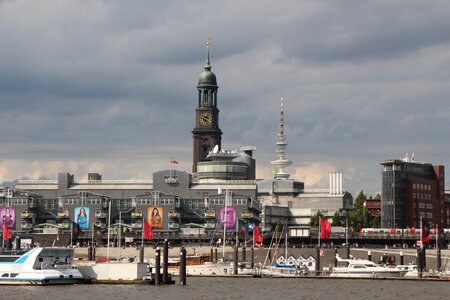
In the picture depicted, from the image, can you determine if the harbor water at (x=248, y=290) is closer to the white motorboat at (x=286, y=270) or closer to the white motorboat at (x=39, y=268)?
the white motorboat at (x=39, y=268)

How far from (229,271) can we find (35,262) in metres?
44.0

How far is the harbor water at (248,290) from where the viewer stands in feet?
391

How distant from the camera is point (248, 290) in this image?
13262 centimetres

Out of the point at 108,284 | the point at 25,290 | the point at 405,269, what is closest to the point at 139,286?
the point at 108,284

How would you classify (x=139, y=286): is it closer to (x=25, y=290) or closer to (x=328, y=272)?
(x=25, y=290)

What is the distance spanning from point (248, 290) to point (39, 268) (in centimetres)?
2381

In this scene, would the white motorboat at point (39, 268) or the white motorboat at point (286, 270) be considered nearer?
the white motorboat at point (39, 268)

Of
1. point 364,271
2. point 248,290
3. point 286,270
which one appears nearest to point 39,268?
point 248,290

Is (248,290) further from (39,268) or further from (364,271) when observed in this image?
(364,271)

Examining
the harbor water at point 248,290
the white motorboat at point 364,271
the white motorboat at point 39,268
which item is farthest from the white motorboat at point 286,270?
the white motorboat at point 39,268

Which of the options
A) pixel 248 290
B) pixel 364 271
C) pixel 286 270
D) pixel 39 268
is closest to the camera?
pixel 39 268

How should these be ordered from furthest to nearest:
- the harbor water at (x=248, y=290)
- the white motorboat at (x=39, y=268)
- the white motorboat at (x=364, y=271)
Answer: the white motorboat at (x=364, y=271) → the white motorboat at (x=39, y=268) → the harbor water at (x=248, y=290)

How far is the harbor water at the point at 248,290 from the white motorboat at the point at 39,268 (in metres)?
1.20

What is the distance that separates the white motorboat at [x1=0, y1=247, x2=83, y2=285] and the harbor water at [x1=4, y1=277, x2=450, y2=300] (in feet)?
3.94
